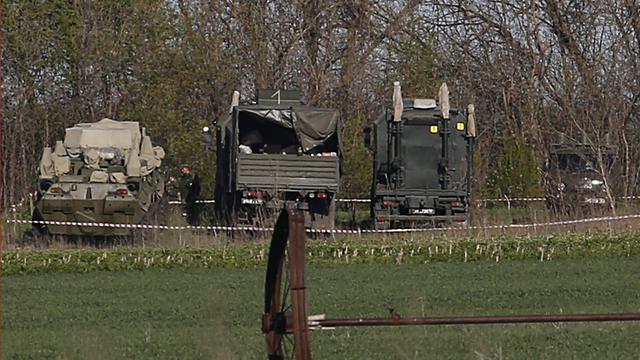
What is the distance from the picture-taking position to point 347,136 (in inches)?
1751

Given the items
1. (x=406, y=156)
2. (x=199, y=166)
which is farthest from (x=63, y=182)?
(x=199, y=166)

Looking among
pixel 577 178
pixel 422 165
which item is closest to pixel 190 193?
pixel 422 165

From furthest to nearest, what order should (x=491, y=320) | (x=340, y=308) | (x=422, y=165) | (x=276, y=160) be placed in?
(x=422, y=165) → (x=276, y=160) → (x=340, y=308) → (x=491, y=320)

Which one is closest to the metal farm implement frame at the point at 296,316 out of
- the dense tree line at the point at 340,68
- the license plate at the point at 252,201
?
the license plate at the point at 252,201

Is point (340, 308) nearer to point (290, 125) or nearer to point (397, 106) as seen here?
point (397, 106)

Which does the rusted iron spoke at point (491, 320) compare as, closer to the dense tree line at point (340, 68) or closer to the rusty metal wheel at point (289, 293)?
the rusty metal wheel at point (289, 293)

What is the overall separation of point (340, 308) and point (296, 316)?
11.2 m

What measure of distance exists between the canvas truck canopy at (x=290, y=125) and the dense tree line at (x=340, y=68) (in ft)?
28.8

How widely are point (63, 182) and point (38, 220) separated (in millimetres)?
972

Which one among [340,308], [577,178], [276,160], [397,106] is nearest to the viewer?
[340,308]

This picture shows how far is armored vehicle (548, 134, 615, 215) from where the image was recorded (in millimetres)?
37500

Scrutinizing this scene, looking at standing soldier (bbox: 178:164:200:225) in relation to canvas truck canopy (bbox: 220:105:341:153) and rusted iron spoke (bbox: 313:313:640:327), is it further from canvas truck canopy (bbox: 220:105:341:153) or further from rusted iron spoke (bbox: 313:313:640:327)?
rusted iron spoke (bbox: 313:313:640:327)

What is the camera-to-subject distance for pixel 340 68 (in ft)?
163

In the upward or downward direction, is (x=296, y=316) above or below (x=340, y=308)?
above
